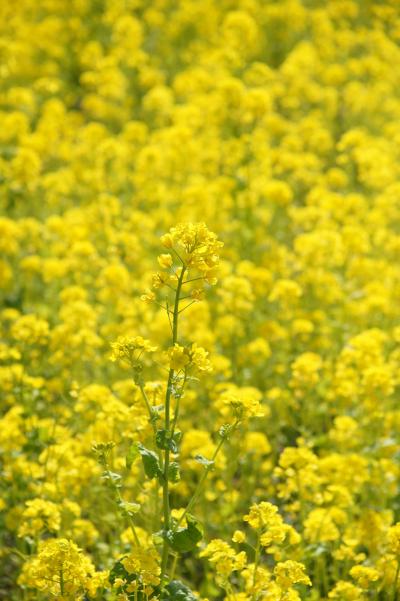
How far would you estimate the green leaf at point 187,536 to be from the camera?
2.43 meters

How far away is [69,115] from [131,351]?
6.78 metres

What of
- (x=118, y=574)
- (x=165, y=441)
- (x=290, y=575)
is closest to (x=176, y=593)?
(x=118, y=574)

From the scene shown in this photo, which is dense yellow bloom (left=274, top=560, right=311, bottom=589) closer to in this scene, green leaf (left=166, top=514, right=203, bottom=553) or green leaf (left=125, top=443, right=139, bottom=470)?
green leaf (left=166, top=514, right=203, bottom=553)

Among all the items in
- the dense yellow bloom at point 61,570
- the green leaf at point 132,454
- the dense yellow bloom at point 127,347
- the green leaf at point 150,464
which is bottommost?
the dense yellow bloom at point 61,570

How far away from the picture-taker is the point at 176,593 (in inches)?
97.6

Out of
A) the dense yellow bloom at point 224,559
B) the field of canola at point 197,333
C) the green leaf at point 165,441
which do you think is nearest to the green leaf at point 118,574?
the field of canola at point 197,333

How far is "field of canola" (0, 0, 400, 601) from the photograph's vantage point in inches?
102

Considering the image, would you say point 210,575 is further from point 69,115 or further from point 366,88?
point 366,88

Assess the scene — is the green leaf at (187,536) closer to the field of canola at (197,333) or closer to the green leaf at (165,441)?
the field of canola at (197,333)

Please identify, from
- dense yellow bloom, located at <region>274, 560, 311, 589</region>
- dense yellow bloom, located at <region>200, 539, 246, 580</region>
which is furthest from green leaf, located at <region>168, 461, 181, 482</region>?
dense yellow bloom, located at <region>274, 560, 311, 589</region>

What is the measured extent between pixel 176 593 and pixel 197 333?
2.11 m

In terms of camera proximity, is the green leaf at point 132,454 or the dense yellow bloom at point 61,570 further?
the green leaf at point 132,454

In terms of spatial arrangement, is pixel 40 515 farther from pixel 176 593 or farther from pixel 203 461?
pixel 203 461

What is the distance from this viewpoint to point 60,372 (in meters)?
4.75
